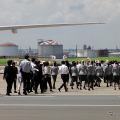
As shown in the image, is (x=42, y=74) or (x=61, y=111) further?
(x=42, y=74)

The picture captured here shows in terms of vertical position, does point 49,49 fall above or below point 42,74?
above

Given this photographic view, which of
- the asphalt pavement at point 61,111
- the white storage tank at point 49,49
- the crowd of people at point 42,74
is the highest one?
the white storage tank at point 49,49

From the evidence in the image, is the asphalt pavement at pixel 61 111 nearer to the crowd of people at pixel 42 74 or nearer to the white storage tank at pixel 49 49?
the crowd of people at pixel 42 74

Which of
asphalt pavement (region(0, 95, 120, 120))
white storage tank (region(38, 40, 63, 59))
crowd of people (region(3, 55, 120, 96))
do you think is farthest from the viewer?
white storage tank (region(38, 40, 63, 59))

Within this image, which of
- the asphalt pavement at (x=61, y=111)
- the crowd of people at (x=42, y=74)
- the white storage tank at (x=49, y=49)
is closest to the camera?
the asphalt pavement at (x=61, y=111)

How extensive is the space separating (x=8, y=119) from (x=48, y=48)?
186m

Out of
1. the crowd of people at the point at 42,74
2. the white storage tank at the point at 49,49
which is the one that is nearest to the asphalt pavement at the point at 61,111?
the crowd of people at the point at 42,74

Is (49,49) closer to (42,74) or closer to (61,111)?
(42,74)

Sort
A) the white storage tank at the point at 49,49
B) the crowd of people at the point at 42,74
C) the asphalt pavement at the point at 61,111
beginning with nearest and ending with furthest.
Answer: the asphalt pavement at the point at 61,111
the crowd of people at the point at 42,74
the white storage tank at the point at 49,49

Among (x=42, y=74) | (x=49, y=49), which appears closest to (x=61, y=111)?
(x=42, y=74)

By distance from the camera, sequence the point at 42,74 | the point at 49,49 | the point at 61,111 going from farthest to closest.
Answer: the point at 49,49, the point at 42,74, the point at 61,111

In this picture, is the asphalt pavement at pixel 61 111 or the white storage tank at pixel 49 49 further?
the white storage tank at pixel 49 49

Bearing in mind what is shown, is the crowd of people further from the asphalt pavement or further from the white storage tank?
the white storage tank

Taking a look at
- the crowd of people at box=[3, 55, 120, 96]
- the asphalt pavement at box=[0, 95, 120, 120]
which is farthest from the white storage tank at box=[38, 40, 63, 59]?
the asphalt pavement at box=[0, 95, 120, 120]
